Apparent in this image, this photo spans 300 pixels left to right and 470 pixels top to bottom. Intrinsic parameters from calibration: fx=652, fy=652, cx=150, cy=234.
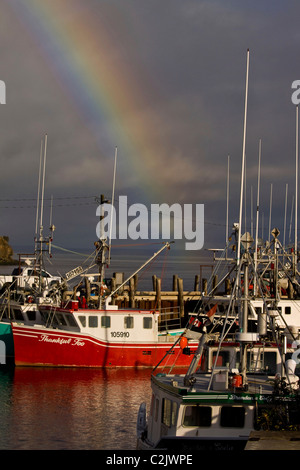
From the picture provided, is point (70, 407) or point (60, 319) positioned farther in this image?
point (60, 319)

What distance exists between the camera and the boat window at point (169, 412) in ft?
59.7

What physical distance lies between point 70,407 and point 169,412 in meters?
13.0

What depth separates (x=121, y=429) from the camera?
26.6 metres

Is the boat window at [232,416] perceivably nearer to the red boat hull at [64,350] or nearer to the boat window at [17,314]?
the red boat hull at [64,350]

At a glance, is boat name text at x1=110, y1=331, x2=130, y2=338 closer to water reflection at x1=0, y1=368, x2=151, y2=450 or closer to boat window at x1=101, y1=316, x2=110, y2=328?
boat window at x1=101, y1=316, x2=110, y2=328

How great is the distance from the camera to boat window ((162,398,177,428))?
1820cm

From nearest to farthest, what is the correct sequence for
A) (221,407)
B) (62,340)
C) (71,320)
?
(221,407), (62,340), (71,320)

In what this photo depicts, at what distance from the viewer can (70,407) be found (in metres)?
30.5

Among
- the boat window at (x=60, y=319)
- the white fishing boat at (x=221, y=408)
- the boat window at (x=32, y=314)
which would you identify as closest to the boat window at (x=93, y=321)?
the boat window at (x=60, y=319)

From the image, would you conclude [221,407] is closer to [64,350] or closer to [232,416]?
[232,416]

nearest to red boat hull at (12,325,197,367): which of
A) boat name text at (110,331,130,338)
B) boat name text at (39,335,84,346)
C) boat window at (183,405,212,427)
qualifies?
boat name text at (39,335,84,346)

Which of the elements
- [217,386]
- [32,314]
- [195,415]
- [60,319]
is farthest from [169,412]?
[32,314]
